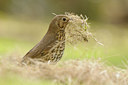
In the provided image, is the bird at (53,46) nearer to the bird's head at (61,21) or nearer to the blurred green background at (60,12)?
the bird's head at (61,21)

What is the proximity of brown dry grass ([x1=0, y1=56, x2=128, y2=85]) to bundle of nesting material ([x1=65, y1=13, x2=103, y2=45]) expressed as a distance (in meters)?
1.00

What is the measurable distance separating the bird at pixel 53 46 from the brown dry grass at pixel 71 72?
0.76 m

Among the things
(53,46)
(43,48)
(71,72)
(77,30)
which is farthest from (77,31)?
(71,72)

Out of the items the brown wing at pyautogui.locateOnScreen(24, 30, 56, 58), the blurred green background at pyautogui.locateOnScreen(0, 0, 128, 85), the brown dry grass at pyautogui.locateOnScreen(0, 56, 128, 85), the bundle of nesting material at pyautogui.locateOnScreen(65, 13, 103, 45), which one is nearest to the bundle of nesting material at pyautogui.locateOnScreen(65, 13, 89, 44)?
the bundle of nesting material at pyautogui.locateOnScreen(65, 13, 103, 45)

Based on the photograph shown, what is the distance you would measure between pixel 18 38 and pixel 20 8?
8.81 m

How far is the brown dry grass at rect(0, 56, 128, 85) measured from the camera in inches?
226

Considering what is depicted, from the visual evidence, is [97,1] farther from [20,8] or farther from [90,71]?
[90,71]

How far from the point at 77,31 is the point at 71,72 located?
180 cm

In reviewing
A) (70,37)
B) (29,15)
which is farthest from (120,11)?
(70,37)

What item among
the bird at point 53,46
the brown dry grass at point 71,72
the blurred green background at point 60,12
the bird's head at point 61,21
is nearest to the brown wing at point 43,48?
the bird at point 53,46

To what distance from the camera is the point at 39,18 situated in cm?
2892

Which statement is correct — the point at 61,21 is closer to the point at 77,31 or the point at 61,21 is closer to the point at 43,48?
the point at 77,31

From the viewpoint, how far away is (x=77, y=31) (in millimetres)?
7562

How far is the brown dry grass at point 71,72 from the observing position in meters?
5.73
